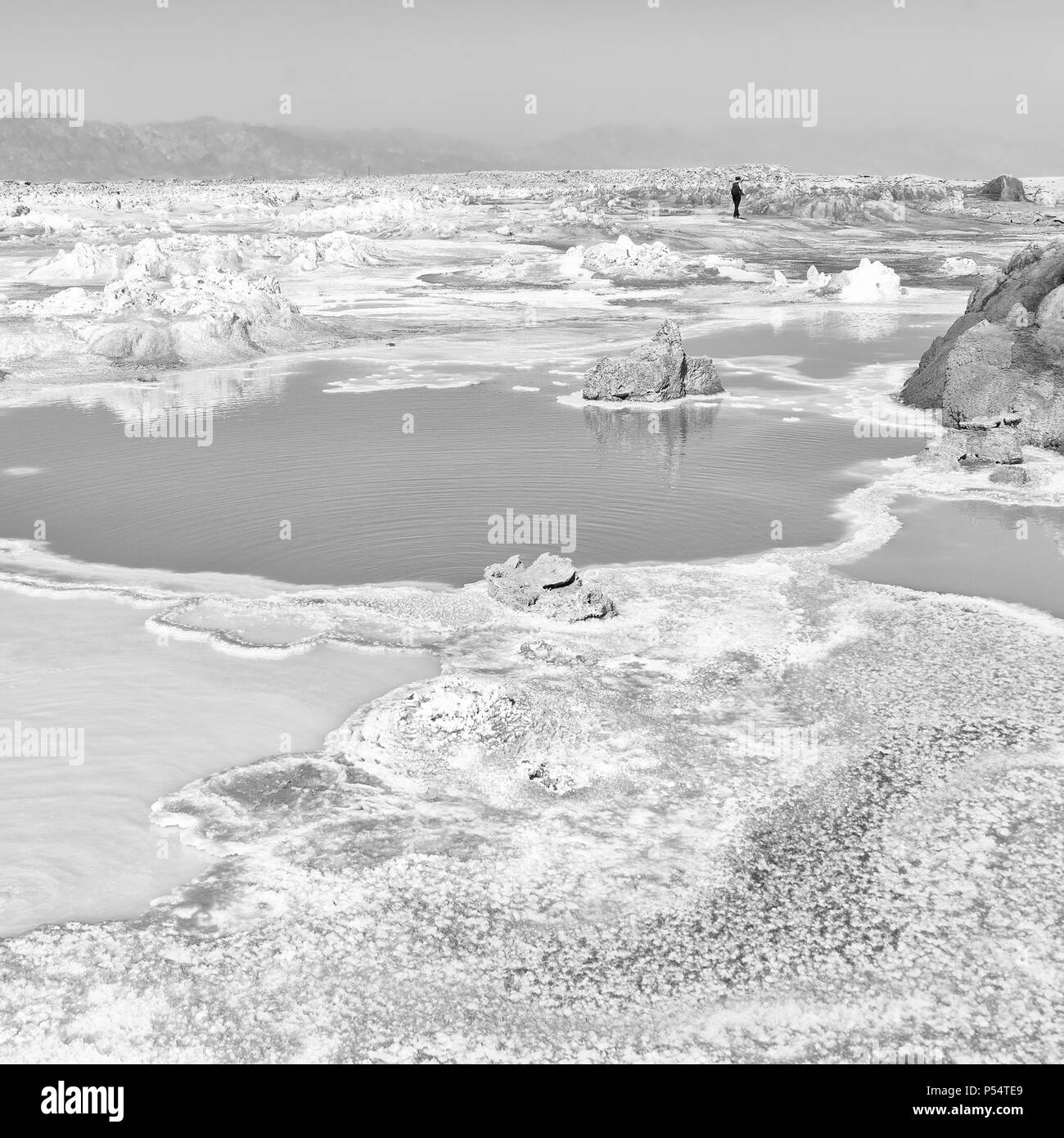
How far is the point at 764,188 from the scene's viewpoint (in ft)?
261

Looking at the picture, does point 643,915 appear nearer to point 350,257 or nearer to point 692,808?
point 692,808

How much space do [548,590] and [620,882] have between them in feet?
14.9

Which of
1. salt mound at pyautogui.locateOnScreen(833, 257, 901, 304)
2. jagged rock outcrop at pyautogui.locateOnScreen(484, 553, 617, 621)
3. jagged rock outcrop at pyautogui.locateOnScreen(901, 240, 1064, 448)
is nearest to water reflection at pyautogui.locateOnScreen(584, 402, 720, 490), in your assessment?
jagged rock outcrop at pyautogui.locateOnScreen(901, 240, 1064, 448)

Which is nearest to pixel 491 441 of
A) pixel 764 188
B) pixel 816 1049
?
pixel 816 1049

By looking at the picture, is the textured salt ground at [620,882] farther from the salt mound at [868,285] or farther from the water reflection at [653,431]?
the salt mound at [868,285]

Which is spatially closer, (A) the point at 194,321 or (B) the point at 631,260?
(A) the point at 194,321

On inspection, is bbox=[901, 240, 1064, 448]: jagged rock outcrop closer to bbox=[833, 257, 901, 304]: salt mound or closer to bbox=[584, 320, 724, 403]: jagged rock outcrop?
bbox=[584, 320, 724, 403]: jagged rock outcrop

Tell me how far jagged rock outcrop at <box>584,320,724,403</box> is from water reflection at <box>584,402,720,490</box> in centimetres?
41

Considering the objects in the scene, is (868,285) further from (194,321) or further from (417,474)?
(417,474)

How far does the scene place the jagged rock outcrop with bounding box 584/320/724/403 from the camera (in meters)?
20.6

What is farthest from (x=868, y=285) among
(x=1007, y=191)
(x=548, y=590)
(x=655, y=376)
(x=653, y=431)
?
(x=1007, y=191)

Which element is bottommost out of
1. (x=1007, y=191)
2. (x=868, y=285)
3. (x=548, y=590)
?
(x=548, y=590)

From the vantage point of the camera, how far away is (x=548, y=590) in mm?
11133
